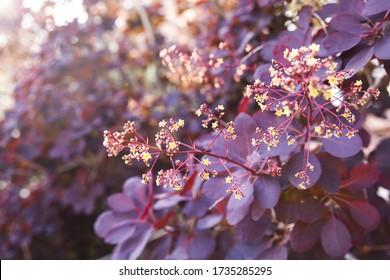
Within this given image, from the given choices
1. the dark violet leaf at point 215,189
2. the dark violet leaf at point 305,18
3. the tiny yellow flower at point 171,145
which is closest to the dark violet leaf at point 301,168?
the dark violet leaf at point 215,189

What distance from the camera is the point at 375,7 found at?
0.72 m

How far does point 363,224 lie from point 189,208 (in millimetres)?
424

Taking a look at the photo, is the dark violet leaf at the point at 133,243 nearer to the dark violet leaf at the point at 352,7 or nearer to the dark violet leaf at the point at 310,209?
the dark violet leaf at the point at 310,209

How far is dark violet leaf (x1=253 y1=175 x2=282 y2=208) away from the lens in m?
0.74

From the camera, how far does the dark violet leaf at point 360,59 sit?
72cm

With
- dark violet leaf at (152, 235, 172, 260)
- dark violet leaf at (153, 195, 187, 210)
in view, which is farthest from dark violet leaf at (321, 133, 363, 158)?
dark violet leaf at (152, 235, 172, 260)

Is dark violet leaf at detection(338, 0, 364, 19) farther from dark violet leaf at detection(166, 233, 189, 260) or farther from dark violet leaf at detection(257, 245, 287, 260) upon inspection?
dark violet leaf at detection(166, 233, 189, 260)

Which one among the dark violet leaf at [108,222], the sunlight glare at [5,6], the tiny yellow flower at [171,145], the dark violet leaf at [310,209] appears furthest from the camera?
the sunlight glare at [5,6]

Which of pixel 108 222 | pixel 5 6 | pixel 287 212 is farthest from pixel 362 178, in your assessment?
pixel 5 6

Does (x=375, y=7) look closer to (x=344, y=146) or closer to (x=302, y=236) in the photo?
(x=344, y=146)

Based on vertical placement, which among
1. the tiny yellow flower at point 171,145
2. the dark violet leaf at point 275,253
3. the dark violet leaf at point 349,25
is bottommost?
the dark violet leaf at point 275,253

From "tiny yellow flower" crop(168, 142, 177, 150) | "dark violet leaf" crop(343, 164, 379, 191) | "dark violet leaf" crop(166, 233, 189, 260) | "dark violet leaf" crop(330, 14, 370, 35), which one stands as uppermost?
"tiny yellow flower" crop(168, 142, 177, 150)

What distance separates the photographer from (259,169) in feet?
2.58

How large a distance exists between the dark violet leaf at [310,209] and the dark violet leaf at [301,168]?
16 cm
